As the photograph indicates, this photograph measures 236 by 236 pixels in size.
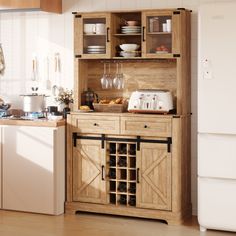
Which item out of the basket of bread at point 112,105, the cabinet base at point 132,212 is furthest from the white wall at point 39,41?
the basket of bread at point 112,105

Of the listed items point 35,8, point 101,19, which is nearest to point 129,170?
point 101,19

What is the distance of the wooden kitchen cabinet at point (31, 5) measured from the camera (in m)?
5.81

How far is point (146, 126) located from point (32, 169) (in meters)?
1.23

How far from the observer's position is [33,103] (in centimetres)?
613

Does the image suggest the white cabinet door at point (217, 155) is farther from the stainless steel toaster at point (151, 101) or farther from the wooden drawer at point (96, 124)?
the wooden drawer at point (96, 124)

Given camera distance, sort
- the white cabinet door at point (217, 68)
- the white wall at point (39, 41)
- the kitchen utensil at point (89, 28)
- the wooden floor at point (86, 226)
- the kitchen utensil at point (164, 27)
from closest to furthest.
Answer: the white cabinet door at point (217, 68), the wooden floor at point (86, 226), the kitchen utensil at point (164, 27), the kitchen utensil at point (89, 28), the white wall at point (39, 41)

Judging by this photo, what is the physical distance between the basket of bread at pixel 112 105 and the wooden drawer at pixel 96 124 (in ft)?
0.45

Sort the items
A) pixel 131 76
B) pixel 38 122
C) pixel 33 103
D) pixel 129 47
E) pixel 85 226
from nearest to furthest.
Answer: pixel 85 226, pixel 129 47, pixel 38 122, pixel 131 76, pixel 33 103

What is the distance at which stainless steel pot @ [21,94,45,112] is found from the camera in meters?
6.12

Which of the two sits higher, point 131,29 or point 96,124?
point 131,29

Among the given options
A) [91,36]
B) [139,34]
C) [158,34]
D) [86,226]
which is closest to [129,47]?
[139,34]

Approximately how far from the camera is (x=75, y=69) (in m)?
5.84

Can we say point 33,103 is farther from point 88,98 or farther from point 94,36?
point 94,36

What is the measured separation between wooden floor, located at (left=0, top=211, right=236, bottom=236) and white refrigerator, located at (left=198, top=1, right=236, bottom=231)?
26 cm
